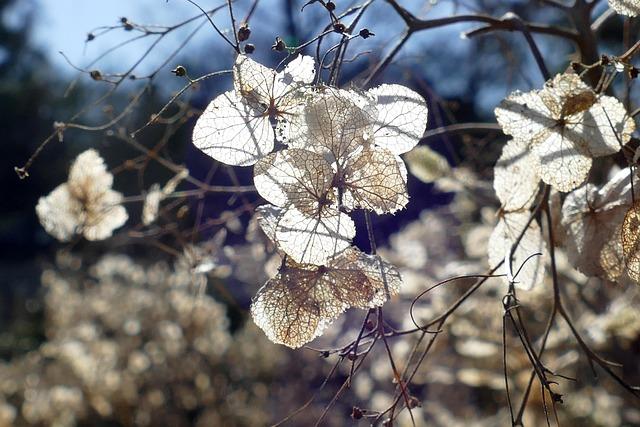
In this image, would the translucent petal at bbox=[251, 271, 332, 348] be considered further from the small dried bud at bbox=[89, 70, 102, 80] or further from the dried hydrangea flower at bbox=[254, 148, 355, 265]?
the small dried bud at bbox=[89, 70, 102, 80]

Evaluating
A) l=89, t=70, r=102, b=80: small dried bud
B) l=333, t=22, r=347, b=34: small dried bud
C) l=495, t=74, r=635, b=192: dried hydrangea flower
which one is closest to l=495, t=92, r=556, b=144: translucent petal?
l=495, t=74, r=635, b=192: dried hydrangea flower

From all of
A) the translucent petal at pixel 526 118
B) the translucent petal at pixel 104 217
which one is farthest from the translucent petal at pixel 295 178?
the translucent petal at pixel 104 217

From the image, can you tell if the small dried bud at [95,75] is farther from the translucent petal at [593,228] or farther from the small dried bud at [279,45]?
the translucent petal at [593,228]

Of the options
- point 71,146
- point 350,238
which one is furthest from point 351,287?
point 71,146

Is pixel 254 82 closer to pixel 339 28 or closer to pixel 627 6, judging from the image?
pixel 339 28

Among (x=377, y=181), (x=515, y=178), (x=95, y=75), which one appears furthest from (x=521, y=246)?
(x=95, y=75)
